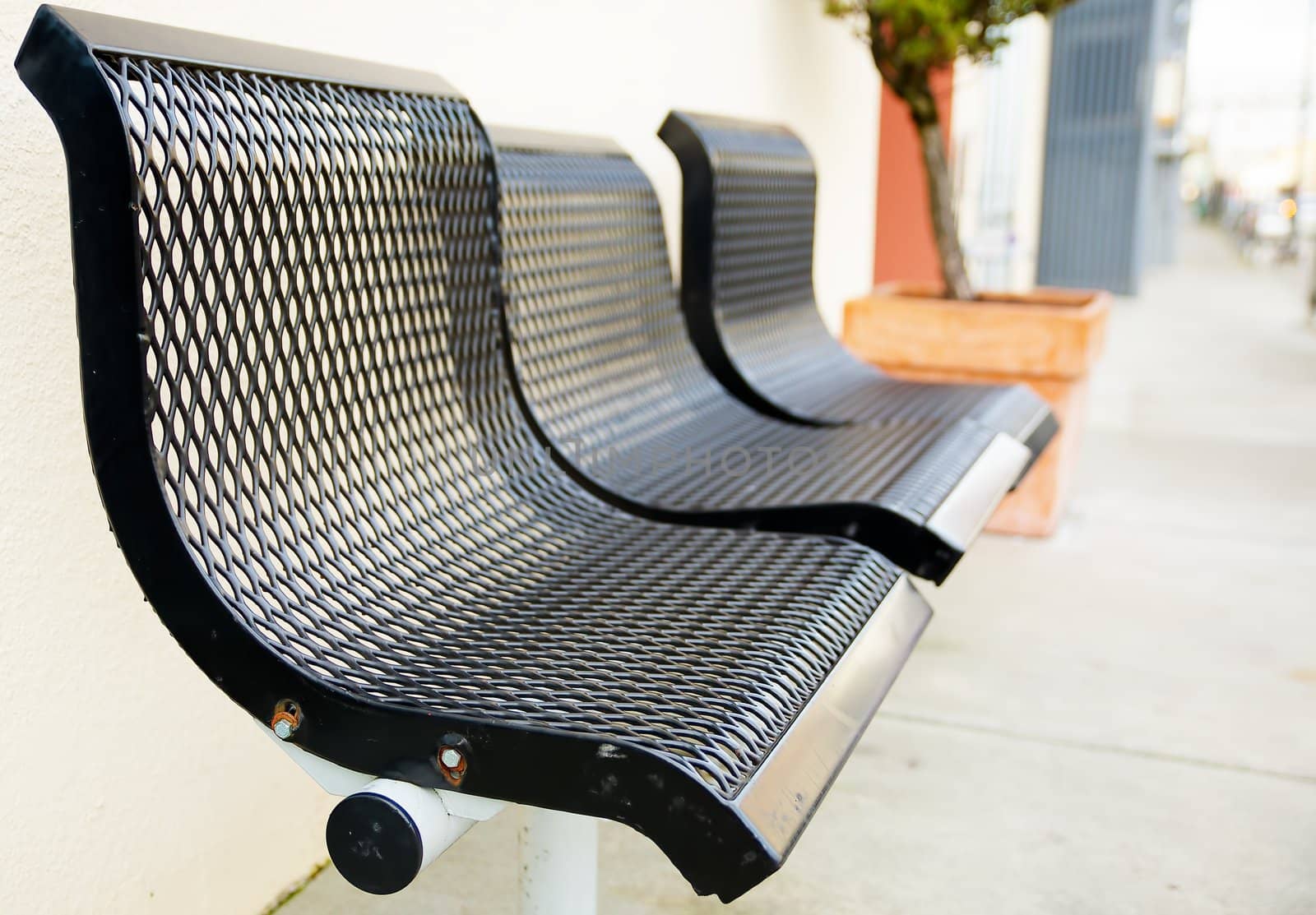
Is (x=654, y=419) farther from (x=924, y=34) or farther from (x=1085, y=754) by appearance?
(x=924, y=34)

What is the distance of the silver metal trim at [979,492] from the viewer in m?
1.48

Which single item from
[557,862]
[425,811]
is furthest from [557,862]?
[425,811]

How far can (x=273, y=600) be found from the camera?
A: 108 cm

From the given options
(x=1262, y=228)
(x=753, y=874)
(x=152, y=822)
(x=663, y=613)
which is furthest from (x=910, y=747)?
(x=1262, y=228)

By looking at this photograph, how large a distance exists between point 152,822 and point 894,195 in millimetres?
4865

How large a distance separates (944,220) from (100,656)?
119 inches

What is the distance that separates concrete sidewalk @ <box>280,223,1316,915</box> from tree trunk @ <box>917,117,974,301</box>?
2.53 ft

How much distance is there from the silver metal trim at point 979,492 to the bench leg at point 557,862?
536 millimetres

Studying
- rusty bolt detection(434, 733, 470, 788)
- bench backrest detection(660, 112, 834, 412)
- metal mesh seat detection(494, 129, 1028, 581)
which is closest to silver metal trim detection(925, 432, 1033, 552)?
metal mesh seat detection(494, 129, 1028, 581)

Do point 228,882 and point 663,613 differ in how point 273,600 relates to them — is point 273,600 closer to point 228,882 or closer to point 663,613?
point 663,613

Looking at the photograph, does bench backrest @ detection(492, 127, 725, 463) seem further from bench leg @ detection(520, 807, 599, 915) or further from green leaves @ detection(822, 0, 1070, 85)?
green leaves @ detection(822, 0, 1070, 85)

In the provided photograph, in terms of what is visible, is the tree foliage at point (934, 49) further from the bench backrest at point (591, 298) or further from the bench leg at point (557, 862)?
the bench leg at point (557, 862)

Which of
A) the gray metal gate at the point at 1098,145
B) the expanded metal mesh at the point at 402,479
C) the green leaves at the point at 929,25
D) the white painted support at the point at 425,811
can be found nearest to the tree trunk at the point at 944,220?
the green leaves at the point at 929,25

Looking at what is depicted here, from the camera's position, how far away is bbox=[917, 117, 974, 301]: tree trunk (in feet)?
12.1
